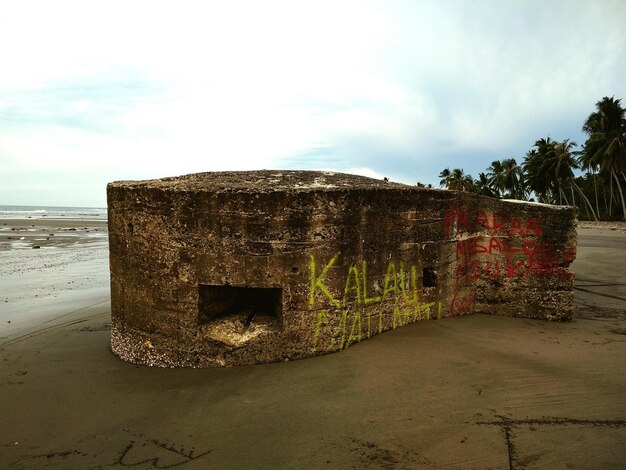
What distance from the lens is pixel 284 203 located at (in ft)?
13.8

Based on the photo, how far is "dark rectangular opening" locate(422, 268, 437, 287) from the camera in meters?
5.25

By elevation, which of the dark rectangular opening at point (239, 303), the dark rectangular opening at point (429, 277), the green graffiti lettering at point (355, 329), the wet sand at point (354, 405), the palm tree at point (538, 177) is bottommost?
the wet sand at point (354, 405)

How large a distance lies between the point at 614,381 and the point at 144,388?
420 centimetres

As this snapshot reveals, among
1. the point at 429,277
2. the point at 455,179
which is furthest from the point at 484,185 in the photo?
the point at 429,277

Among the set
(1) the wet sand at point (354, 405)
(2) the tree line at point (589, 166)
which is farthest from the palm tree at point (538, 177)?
(1) the wet sand at point (354, 405)

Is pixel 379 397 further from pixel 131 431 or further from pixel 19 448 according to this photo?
pixel 19 448

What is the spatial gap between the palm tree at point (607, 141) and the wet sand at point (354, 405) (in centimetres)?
3429

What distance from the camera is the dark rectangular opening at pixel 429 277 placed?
5246 mm

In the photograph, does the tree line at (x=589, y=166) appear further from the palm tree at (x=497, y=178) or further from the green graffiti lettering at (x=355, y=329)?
the green graffiti lettering at (x=355, y=329)

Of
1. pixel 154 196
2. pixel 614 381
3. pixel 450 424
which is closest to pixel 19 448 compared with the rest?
pixel 154 196

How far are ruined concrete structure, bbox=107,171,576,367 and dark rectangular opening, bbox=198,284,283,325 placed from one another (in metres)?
0.01

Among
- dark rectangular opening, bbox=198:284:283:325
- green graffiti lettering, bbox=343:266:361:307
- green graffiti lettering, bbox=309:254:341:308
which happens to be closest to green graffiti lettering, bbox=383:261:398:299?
green graffiti lettering, bbox=343:266:361:307

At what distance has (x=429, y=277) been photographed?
529cm

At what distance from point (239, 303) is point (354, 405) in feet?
6.41
